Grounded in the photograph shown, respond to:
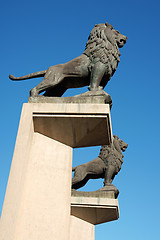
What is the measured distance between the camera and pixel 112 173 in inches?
321

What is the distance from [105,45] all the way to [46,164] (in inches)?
94.4

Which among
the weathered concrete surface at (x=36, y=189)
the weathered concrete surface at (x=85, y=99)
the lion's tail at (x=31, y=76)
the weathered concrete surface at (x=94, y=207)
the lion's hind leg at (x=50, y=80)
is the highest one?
the lion's tail at (x=31, y=76)

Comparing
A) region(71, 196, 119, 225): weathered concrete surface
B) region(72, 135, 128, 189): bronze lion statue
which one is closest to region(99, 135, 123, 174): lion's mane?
region(72, 135, 128, 189): bronze lion statue

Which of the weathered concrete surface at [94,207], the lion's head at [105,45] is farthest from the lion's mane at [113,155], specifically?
the lion's head at [105,45]

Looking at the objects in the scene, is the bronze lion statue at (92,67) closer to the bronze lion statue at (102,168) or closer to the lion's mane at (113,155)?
the bronze lion statue at (102,168)

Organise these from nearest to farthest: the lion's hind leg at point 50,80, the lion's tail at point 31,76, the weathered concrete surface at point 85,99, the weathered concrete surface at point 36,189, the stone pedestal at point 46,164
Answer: the weathered concrete surface at point 36,189 → the stone pedestal at point 46,164 → the weathered concrete surface at point 85,99 → the lion's hind leg at point 50,80 → the lion's tail at point 31,76

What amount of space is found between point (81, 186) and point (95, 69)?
13.3 ft

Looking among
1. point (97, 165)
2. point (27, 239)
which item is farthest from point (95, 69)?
point (97, 165)

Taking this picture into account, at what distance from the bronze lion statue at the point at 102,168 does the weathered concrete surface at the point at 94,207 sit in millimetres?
955

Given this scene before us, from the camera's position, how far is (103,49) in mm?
5188

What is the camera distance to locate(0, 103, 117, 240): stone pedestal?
3.78 metres

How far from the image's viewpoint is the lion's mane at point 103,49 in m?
5.16

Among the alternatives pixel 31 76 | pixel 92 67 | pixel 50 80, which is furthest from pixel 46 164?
pixel 31 76

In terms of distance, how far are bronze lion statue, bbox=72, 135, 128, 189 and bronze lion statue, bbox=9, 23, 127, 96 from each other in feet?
10.5
